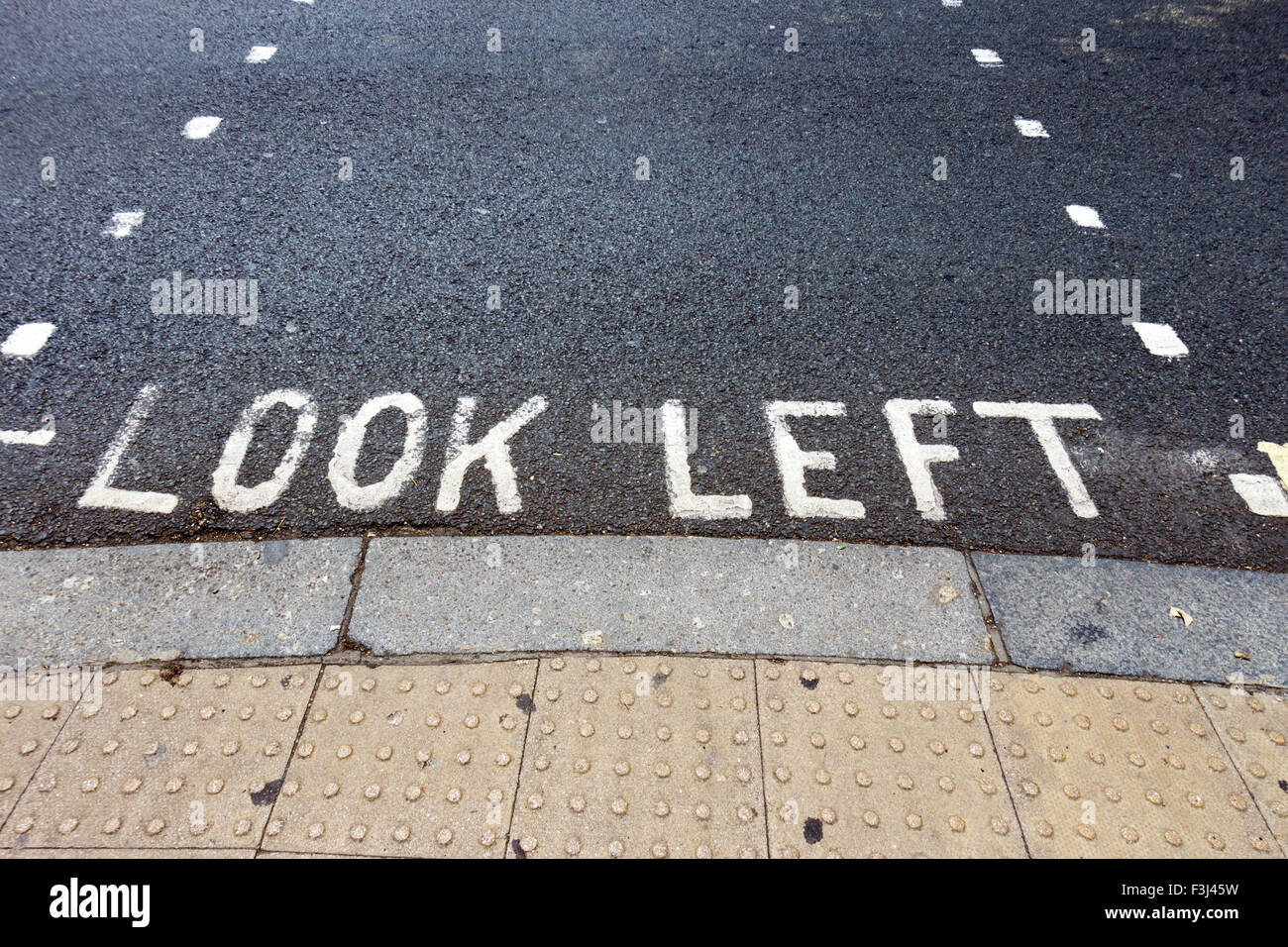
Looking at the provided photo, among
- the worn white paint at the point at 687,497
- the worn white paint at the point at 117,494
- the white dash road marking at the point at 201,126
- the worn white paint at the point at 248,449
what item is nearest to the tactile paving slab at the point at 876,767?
the worn white paint at the point at 687,497

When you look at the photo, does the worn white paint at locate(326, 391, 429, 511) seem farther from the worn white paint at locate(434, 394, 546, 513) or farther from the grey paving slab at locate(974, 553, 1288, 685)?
the grey paving slab at locate(974, 553, 1288, 685)

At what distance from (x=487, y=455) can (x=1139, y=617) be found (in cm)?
250

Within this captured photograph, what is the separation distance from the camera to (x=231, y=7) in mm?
6648

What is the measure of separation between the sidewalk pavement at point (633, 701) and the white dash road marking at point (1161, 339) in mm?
1420

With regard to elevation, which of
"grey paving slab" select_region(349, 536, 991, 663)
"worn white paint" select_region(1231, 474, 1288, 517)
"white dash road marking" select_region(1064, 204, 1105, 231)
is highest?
"white dash road marking" select_region(1064, 204, 1105, 231)

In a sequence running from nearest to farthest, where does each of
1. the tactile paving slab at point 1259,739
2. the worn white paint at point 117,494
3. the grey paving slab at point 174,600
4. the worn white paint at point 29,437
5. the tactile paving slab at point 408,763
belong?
1. the tactile paving slab at point 408,763
2. the tactile paving slab at point 1259,739
3. the grey paving slab at point 174,600
4. the worn white paint at point 117,494
5. the worn white paint at point 29,437

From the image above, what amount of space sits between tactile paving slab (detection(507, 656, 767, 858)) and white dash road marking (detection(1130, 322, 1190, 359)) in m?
2.85

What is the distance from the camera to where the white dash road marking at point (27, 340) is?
3.69 m

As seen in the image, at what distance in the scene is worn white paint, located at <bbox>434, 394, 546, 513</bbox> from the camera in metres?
3.12

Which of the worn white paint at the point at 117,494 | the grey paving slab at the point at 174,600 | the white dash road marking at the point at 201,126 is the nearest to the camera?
the grey paving slab at the point at 174,600

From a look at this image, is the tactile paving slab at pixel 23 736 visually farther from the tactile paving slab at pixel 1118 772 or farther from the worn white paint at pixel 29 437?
the tactile paving slab at pixel 1118 772

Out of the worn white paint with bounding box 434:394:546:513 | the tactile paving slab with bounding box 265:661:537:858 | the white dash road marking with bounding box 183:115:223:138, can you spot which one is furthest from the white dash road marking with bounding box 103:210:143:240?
the tactile paving slab with bounding box 265:661:537:858

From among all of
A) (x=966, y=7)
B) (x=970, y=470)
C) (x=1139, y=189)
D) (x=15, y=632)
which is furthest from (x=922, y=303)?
(x=966, y=7)

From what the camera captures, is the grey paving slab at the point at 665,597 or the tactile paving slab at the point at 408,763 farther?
the grey paving slab at the point at 665,597
